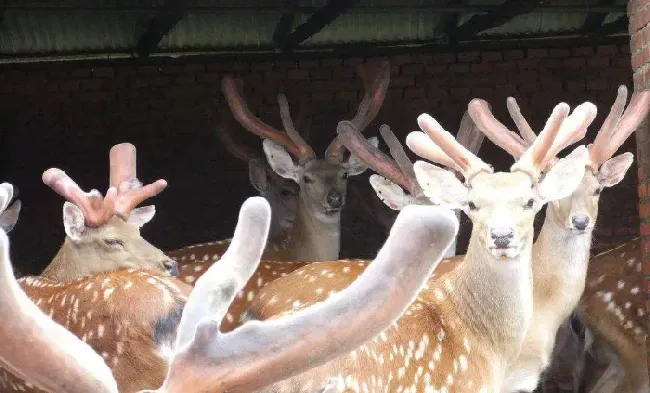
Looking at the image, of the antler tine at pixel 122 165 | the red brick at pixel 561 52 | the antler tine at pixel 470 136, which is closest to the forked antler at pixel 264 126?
the antler tine at pixel 470 136

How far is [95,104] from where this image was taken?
24.3 feet

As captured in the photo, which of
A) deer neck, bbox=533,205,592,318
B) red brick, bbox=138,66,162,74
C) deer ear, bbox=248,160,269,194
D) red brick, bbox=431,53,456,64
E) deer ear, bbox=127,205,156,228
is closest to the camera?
deer neck, bbox=533,205,592,318

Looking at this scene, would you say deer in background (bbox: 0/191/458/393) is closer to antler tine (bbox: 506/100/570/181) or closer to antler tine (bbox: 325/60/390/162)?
antler tine (bbox: 506/100/570/181)

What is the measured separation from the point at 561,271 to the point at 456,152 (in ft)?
2.70

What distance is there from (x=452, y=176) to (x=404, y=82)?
13.1ft

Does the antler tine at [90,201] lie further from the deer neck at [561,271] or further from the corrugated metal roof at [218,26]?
the corrugated metal roof at [218,26]

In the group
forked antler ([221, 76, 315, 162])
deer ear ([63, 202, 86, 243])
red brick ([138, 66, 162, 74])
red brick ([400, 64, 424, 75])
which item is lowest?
deer ear ([63, 202, 86, 243])

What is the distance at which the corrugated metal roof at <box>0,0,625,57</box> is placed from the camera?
6.18 meters

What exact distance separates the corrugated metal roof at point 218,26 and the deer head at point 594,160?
1989mm

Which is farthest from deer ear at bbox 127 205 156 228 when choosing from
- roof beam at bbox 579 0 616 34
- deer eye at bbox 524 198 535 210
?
roof beam at bbox 579 0 616 34

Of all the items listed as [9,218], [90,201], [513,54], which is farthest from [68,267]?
[513,54]

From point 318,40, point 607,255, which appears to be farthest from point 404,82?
point 607,255

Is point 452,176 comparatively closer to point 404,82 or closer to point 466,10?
point 466,10

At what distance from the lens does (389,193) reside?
196 inches
